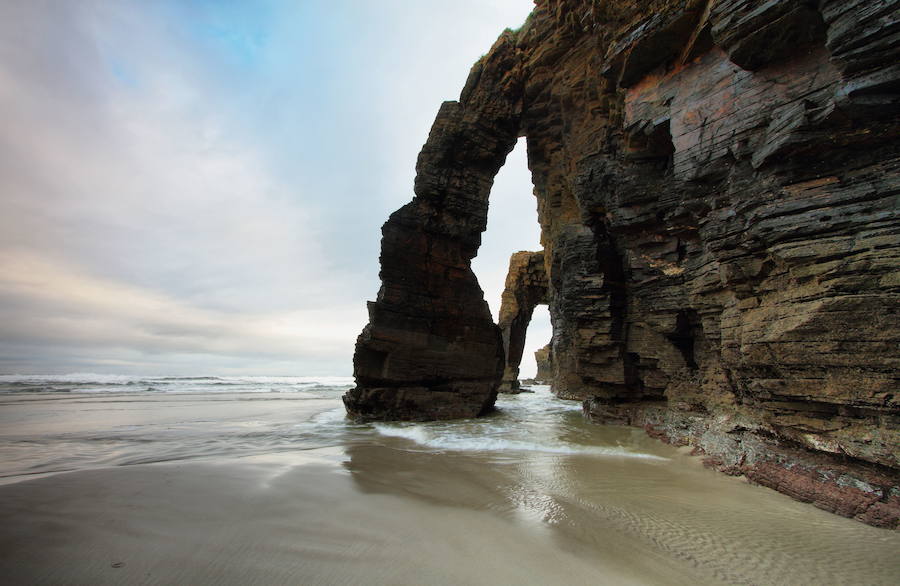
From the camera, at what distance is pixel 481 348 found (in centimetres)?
1681

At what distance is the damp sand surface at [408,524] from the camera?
2961 millimetres

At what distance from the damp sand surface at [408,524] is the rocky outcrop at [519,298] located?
24.7 metres

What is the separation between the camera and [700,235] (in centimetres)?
830

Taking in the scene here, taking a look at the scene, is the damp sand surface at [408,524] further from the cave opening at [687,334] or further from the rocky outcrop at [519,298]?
the rocky outcrop at [519,298]

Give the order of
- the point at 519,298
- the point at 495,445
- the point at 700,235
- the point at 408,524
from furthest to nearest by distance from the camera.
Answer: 1. the point at 519,298
2. the point at 495,445
3. the point at 700,235
4. the point at 408,524

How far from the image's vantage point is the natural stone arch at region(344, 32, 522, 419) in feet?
49.7

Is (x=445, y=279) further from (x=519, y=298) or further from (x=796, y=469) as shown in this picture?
(x=519, y=298)

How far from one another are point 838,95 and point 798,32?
5.22 feet

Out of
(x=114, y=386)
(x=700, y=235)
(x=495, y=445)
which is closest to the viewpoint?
(x=700, y=235)

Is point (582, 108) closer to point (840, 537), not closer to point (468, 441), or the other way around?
point (468, 441)

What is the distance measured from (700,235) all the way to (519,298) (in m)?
24.1

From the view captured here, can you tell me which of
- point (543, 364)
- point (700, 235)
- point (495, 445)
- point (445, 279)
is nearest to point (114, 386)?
point (445, 279)

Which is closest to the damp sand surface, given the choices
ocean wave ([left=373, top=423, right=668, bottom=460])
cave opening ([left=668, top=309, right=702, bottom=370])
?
ocean wave ([left=373, top=423, right=668, bottom=460])

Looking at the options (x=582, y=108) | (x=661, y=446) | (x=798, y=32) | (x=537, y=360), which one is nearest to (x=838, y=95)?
(x=798, y=32)
